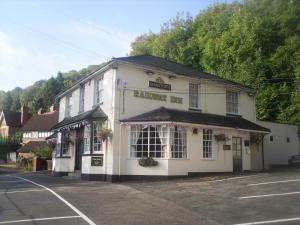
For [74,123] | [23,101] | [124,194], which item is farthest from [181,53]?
[23,101]

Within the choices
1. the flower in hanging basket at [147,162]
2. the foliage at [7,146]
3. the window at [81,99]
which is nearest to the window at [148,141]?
the flower in hanging basket at [147,162]

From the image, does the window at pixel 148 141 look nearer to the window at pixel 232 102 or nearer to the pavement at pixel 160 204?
the pavement at pixel 160 204

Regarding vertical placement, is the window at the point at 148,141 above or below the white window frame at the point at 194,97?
below

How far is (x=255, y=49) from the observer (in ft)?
139

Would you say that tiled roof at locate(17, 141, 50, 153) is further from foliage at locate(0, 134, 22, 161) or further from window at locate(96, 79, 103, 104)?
window at locate(96, 79, 103, 104)

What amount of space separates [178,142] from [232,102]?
7.06m

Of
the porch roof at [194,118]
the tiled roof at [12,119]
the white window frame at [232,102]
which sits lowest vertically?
the porch roof at [194,118]

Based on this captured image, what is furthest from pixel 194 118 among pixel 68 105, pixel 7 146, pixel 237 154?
pixel 7 146

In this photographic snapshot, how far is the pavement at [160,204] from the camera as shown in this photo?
10359mm

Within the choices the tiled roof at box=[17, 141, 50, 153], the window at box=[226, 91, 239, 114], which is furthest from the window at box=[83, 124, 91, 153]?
the tiled roof at box=[17, 141, 50, 153]

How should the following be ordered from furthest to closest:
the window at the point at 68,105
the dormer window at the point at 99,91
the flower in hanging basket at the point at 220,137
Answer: the window at the point at 68,105
the flower in hanging basket at the point at 220,137
the dormer window at the point at 99,91

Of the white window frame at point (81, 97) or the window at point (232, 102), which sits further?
the window at point (232, 102)

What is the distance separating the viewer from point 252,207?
38.9 ft

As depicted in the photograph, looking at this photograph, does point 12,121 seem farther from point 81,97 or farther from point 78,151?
point 81,97
